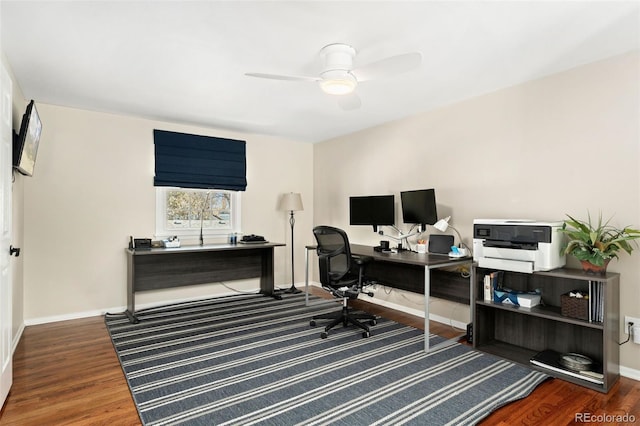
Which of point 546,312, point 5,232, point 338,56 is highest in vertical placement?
point 338,56

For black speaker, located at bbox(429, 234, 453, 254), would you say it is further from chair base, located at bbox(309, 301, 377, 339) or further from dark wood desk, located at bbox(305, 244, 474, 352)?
chair base, located at bbox(309, 301, 377, 339)

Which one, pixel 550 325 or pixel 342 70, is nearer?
pixel 342 70

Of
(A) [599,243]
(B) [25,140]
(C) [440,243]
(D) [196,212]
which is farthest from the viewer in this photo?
(D) [196,212]

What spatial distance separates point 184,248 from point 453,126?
3.37 metres

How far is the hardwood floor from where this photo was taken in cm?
207

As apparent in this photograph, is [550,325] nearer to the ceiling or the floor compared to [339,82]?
nearer to the floor

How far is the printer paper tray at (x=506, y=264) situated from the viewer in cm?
274

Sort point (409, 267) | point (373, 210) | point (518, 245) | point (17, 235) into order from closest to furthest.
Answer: point (518, 245)
point (17, 235)
point (409, 267)
point (373, 210)

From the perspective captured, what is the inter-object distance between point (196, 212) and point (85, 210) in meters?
1.28

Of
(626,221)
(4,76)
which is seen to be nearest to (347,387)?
(626,221)

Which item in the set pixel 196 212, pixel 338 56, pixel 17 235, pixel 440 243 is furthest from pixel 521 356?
pixel 17 235

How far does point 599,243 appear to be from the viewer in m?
2.50

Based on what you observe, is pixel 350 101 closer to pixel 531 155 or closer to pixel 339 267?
pixel 339 267

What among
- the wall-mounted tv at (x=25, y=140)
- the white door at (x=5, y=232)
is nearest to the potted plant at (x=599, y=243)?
the white door at (x=5, y=232)
